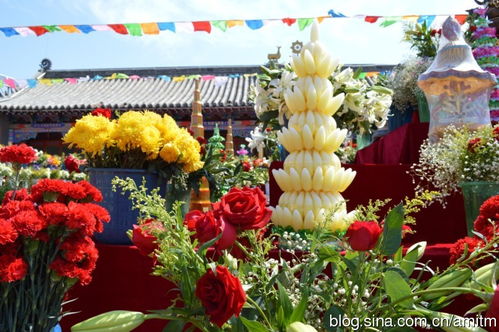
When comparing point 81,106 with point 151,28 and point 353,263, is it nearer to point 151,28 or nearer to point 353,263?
point 151,28

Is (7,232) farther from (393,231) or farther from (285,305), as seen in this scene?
(393,231)

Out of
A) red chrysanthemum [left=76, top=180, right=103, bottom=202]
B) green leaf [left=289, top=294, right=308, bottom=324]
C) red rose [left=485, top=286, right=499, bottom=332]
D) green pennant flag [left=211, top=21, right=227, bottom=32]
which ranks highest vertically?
green pennant flag [left=211, top=21, right=227, bottom=32]

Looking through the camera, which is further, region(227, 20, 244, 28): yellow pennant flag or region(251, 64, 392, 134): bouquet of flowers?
region(227, 20, 244, 28): yellow pennant flag

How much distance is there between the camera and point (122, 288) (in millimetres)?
1486

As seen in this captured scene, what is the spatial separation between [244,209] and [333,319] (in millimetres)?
258

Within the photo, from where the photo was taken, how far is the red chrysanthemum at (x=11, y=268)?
106 cm

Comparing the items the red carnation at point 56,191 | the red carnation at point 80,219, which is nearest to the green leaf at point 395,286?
the red carnation at point 80,219

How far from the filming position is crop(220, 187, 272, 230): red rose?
0.92 metres

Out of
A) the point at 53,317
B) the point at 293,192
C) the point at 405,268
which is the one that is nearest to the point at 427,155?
the point at 293,192

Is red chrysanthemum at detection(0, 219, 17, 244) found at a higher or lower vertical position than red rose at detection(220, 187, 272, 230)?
lower

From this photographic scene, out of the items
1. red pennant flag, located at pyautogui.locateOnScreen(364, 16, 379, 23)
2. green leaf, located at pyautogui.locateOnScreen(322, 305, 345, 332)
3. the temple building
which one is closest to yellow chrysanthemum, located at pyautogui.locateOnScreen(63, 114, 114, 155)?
green leaf, located at pyautogui.locateOnScreen(322, 305, 345, 332)

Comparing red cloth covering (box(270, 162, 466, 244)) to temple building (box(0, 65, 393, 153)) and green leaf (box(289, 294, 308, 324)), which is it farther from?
temple building (box(0, 65, 393, 153))

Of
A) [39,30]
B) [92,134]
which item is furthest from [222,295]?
[39,30]

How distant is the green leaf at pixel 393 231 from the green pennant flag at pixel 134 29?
6619 millimetres
